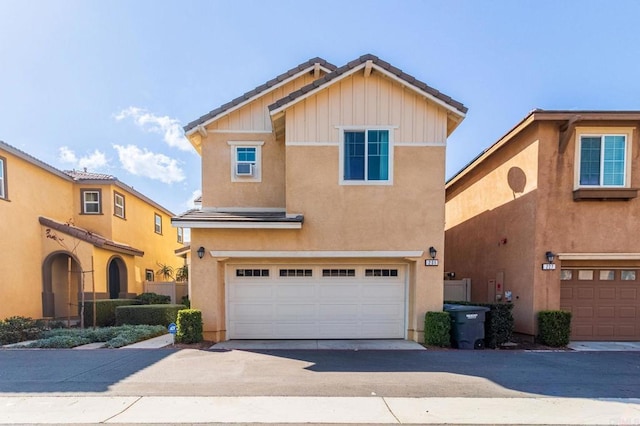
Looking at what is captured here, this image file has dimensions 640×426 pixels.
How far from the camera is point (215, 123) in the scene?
974cm

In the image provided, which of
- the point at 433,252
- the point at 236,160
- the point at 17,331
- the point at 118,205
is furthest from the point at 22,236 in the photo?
the point at 433,252

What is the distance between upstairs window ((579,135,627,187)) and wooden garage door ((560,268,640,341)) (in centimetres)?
263

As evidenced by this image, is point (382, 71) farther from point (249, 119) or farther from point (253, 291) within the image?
point (253, 291)

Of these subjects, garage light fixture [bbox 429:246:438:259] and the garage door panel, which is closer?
garage light fixture [bbox 429:246:438:259]

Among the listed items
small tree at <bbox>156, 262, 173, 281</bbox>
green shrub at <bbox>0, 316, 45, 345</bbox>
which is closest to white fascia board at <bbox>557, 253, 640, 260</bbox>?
green shrub at <bbox>0, 316, 45, 345</bbox>

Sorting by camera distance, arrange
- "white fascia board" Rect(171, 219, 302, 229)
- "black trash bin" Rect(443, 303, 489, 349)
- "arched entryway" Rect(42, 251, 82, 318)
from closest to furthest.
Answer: "black trash bin" Rect(443, 303, 489, 349) < "white fascia board" Rect(171, 219, 302, 229) < "arched entryway" Rect(42, 251, 82, 318)

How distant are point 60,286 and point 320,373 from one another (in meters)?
13.7

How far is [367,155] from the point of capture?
8.59 m

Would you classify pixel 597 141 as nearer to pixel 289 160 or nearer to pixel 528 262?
pixel 528 262

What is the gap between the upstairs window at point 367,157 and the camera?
8562mm

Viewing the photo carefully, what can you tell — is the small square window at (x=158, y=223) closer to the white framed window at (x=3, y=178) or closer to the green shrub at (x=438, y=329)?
the white framed window at (x=3, y=178)

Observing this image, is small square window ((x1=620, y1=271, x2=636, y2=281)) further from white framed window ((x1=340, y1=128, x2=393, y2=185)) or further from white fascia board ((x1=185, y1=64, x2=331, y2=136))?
white fascia board ((x1=185, y1=64, x2=331, y2=136))

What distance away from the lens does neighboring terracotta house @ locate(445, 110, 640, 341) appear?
8742 millimetres

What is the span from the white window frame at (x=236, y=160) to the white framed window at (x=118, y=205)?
8846 mm
